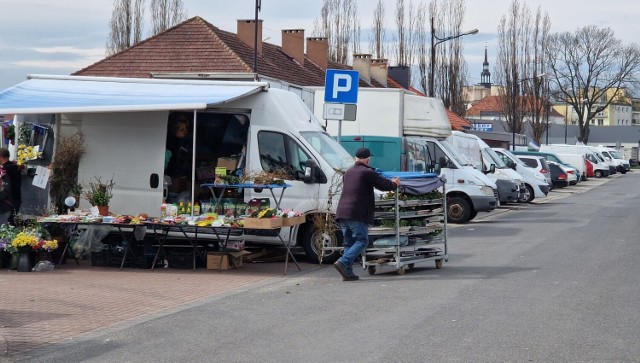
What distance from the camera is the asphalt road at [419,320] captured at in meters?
7.98

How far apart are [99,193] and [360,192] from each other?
14.5 feet

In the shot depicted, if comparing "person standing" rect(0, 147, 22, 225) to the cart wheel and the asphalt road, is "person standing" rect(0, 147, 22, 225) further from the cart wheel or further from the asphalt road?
the cart wheel

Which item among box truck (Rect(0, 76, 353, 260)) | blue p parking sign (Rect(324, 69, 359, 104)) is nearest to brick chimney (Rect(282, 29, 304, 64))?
blue p parking sign (Rect(324, 69, 359, 104))

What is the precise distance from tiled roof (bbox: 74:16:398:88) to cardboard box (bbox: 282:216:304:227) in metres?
16.9

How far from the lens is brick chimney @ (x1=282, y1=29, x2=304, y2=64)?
40750 millimetres

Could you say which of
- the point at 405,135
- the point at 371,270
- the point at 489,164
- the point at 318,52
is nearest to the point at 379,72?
the point at 318,52

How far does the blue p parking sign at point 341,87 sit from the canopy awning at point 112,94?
87.7 inches

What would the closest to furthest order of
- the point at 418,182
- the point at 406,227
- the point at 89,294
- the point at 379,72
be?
the point at 89,294 < the point at 406,227 < the point at 418,182 < the point at 379,72

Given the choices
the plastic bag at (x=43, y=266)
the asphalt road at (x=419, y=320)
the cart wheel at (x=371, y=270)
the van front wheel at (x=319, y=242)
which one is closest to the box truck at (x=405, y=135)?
the van front wheel at (x=319, y=242)

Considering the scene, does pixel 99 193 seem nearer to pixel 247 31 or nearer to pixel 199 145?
pixel 199 145

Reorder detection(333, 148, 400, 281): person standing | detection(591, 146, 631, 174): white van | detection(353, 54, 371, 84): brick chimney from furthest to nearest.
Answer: detection(591, 146, 631, 174): white van
detection(353, 54, 371, 84): brick chimney
detection(333, 148, 400, 281): person standing

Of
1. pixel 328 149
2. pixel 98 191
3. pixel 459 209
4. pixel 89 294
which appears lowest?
pixel 89 294

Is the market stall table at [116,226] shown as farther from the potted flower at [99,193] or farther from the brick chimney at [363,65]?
the brick chimney at [363,65]

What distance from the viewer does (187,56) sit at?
32.2 m
